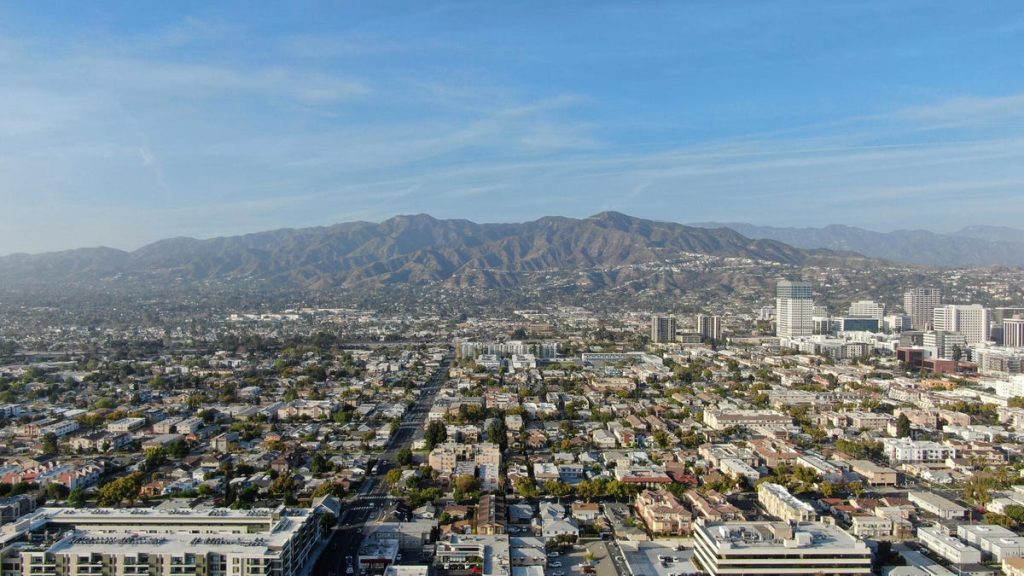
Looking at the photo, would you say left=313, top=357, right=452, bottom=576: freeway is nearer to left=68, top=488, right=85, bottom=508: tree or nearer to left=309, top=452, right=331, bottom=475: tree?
left=309, top=452, right=331, bottom=475: tree

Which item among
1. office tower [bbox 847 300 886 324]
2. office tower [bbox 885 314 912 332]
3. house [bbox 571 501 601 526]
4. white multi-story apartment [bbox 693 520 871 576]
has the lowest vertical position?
house [bbox 571 501 601 526]

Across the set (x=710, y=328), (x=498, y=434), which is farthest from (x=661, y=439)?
(x=710, y=328)

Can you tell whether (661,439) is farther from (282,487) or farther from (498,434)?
(282,487)

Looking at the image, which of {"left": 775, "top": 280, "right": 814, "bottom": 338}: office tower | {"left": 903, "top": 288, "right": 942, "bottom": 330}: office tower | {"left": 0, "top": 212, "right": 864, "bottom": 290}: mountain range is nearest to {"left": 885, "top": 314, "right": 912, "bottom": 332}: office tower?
{"left": 903, "top": 288, "right": 942, "bottom": 330}: office tower

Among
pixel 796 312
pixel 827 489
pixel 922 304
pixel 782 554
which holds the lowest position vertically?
pixel 827 489

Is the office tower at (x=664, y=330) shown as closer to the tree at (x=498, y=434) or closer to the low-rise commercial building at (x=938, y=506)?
the tree at (x=498, y=434)

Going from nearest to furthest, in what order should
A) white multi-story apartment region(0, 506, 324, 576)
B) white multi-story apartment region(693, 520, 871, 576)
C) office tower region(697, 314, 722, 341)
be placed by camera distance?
white multi-story apartment region(0, 506, 324, 576) < white multi-story apartment region(693, 520, 871, 576) < office tower region(697, 314, 722, 341)

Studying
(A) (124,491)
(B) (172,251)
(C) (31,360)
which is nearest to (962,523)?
(A) (124,491)
